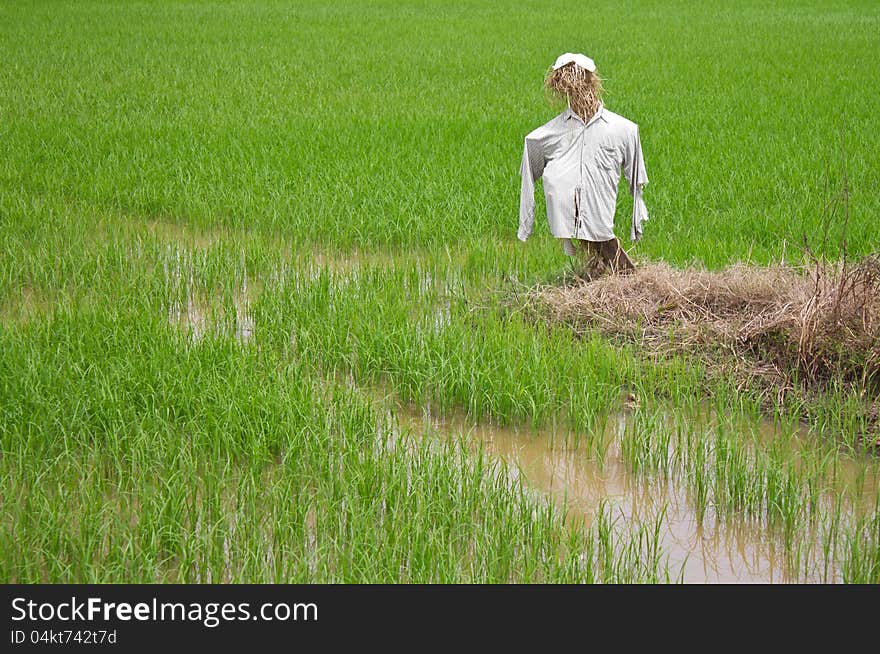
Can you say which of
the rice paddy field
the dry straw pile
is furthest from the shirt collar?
the rice paddy field

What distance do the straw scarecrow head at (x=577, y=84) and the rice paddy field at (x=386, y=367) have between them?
0.88m

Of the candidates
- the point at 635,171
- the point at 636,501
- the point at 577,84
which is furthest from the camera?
the point at 635,171

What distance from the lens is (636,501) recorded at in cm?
324

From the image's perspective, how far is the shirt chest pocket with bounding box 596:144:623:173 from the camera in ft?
15.0

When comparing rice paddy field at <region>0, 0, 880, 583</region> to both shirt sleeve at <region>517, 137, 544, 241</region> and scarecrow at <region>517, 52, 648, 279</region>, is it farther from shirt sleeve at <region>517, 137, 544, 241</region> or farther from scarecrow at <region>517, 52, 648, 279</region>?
scarecrow at <region>517, 52, 648, 279</region>

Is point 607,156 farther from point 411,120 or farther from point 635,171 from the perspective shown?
point 411,120

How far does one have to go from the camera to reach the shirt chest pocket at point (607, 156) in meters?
4.58

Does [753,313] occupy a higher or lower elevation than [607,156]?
lower

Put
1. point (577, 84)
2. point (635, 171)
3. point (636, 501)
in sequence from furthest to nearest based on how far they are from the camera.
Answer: point (635, 171), point (577, 84), point (636, 501)

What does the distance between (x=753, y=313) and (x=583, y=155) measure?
975 millimetres

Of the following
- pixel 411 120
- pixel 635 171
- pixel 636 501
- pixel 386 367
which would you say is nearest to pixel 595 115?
pixel 635 171

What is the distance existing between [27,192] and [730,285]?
16.4ft

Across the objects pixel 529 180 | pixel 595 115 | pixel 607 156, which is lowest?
pixel 529 180

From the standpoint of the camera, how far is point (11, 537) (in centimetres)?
288
